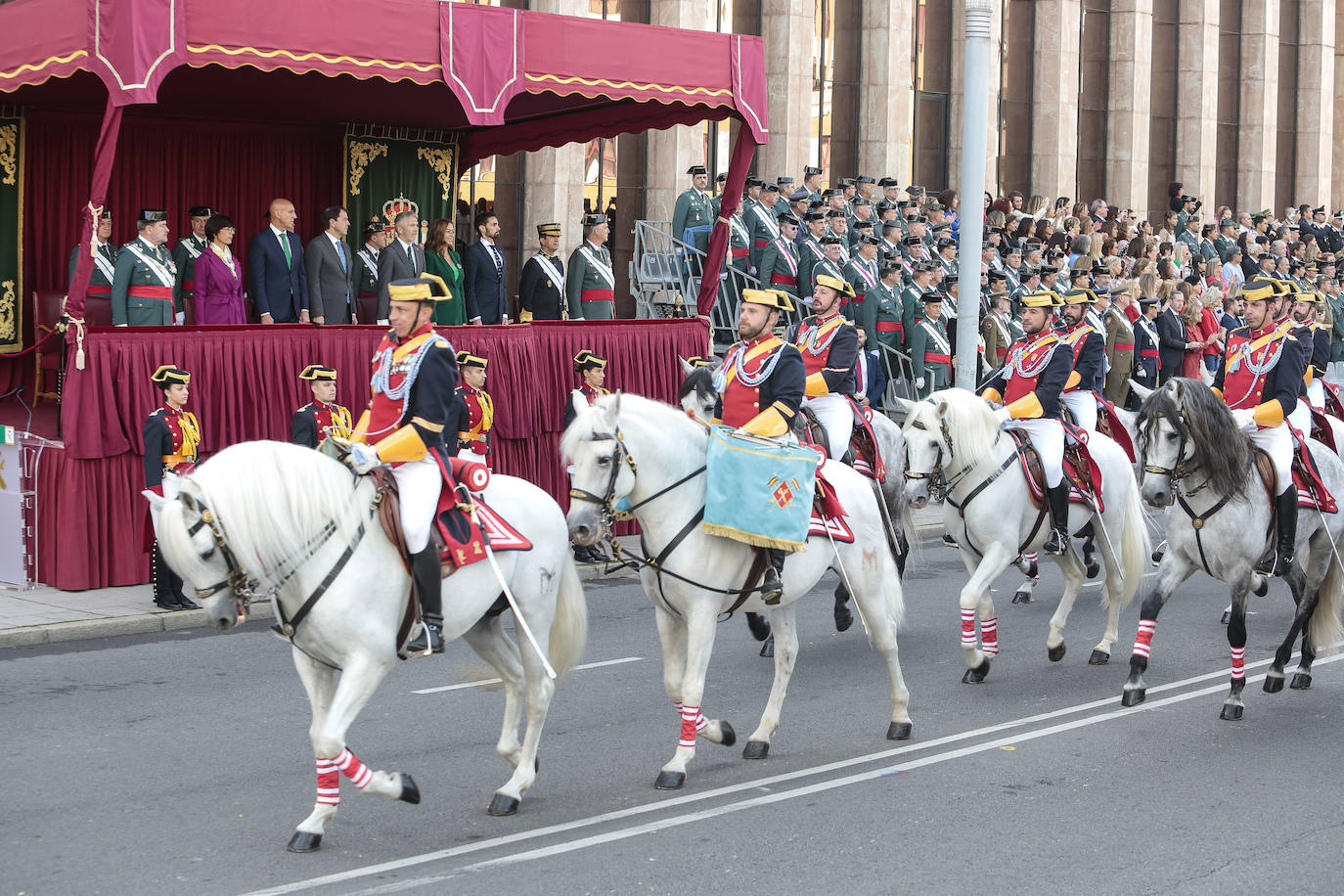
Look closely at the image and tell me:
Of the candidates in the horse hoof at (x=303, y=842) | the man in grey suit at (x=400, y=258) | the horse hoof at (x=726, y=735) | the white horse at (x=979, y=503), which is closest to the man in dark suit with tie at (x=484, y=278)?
the man in grey suit at (x=400, y=258)

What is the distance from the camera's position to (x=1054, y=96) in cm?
3441

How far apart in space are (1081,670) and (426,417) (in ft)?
18.4

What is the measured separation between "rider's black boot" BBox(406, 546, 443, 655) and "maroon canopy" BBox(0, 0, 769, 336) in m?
6.96

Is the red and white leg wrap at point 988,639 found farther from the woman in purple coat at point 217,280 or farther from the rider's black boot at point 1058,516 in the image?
the woman in purple coat at point 217,280

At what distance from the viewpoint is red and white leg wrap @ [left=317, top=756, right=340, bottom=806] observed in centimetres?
698

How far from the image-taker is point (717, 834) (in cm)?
741

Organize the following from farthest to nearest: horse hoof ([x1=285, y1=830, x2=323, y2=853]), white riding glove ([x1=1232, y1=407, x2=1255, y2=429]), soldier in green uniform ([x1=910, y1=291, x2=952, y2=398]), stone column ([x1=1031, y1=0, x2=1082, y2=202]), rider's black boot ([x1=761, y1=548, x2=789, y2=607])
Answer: stone column ([x1=1031, y1=0, x2=1082, y2=202]), soldier in green uniform ([x1=910, y1=291, x2=952, y2=398]), white riding glove ([x1=1232, y1=407, x2=1255, y2=429]), rider's black boot ([x1=761, y1=548, x2=789, y2=607]), horse hoof ([x1=285, y1=830, x2=323, y2=853])

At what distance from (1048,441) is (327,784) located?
642cm


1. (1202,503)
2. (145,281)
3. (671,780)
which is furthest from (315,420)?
(1202,503)

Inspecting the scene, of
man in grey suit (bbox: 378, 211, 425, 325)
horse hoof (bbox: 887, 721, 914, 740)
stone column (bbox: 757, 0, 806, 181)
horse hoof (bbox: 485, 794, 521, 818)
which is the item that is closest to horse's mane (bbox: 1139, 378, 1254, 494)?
horse hoof (bbox: 887, 721, 914, 740)

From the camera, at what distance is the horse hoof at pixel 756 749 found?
882 centimetres

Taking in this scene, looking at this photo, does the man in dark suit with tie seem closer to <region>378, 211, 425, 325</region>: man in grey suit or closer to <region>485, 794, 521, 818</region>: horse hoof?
<region>378, 211, 425, 325</region>: man in grey suit

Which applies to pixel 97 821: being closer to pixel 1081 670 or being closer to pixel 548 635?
pixel 548 635

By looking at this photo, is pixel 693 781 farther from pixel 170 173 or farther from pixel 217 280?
pixel 170 173
